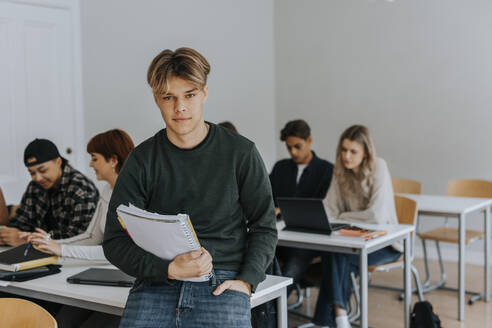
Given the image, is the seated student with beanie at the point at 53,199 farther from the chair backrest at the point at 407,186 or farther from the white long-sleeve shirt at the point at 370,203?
the chair backrest at the point at 407,186

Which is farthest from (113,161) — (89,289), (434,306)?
(434,306)

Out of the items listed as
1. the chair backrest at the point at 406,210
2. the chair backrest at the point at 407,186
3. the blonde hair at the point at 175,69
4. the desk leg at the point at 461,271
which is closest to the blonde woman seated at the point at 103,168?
the blonde hair at the point at 175,69

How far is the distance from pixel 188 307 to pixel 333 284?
167 centimetres

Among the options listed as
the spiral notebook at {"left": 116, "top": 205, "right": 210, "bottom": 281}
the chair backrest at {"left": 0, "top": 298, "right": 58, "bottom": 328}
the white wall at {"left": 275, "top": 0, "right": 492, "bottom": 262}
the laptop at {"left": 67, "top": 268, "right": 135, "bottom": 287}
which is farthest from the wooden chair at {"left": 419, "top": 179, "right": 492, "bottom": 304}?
the chair backrest at {"left": 0, "top": 298, "right": 58, "bottom": 328}

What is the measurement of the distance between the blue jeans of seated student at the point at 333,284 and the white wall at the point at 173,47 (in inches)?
94.5

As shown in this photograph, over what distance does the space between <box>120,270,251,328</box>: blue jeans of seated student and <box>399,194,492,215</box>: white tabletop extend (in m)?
2.41

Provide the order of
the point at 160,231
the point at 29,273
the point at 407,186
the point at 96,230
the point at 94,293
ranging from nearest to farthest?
the point at 160,231
the point at 94,293
the point at 29,273
the point at 96,230
the point at 407,186

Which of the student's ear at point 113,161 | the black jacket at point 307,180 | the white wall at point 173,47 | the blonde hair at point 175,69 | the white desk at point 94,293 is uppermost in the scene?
the white wall at point 173,47

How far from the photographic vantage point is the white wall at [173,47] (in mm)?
4531

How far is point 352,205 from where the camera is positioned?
3.34 metres

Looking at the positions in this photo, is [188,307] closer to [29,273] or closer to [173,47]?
[29,273]

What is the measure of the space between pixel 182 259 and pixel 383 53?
14.7ft

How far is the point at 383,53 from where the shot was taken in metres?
5.44

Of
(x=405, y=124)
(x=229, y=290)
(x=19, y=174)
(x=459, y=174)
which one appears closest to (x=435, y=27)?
(x=405, y=124)
